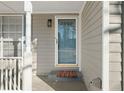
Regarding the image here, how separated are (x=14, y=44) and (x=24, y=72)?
3.87 metres

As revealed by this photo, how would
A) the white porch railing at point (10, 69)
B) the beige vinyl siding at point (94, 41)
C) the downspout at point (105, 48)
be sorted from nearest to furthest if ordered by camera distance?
the downspout at point (105, 48)
the beige vinyl siding at point (94, 41)
the white porch railing at point (10, 69)

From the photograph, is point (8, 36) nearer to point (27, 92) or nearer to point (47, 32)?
point (47, 32)

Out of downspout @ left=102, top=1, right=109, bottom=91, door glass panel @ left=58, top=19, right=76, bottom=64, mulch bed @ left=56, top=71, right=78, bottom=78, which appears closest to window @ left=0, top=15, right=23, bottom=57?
door glass panel @ left=58, top=19, right=76, bottom=64

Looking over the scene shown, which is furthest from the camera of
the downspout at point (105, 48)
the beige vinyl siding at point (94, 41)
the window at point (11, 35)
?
the window at point (11, 35)

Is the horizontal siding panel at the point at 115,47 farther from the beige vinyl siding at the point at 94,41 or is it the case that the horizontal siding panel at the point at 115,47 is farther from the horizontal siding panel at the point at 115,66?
the beige vinyl siding at the point at 94,41

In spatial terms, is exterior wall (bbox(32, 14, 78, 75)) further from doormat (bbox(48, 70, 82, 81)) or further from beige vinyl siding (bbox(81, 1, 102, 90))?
beige vinyl siding (bbox(81, 1, 102, 90))

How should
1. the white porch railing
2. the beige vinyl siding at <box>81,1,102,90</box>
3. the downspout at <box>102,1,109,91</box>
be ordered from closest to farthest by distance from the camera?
the downspout at <box>102,1,109,91</box> < the beige vinyl siding at <box>81,1,102,90</box> < the white porch railing

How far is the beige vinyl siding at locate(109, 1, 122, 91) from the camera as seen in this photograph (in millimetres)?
3074

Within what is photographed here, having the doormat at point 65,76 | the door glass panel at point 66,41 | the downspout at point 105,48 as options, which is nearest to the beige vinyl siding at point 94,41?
the downspout at point 105,48

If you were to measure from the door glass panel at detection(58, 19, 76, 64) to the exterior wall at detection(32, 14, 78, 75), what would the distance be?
0.95ft

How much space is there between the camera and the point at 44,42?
26.3ft

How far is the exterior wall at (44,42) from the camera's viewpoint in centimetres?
798

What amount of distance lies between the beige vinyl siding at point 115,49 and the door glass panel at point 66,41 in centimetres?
499

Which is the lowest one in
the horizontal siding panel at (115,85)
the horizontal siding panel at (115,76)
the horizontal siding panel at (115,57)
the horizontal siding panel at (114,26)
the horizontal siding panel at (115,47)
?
the horizontal siding panel at (115,85)
